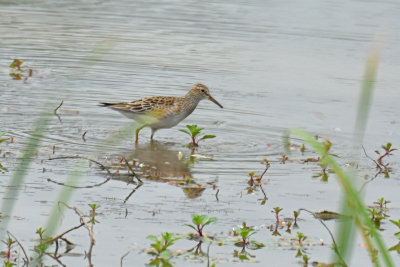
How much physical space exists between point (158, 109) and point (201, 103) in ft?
7.75

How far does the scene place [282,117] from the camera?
11.5 meters

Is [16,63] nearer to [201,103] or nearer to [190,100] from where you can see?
[201,103]

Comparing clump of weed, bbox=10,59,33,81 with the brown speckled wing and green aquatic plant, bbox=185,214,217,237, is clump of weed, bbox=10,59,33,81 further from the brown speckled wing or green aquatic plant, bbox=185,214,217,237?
green aquatic plant, bbox=185,214,217,237

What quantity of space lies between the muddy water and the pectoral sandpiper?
0.86 feet

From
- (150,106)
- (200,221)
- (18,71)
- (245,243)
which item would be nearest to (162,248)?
(200,221)

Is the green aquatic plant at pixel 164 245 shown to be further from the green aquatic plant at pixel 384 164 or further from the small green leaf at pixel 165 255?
the green aquatic plant at pixel 384 164

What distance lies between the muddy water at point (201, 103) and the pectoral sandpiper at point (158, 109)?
262mm

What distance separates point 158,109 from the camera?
1059 centimetres

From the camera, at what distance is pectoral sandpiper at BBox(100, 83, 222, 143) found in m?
10.5

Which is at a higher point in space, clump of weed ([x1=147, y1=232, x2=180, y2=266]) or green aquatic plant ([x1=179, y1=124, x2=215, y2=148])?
green aquatic plant ([x1=179, y1=124, x2=215, y2=148])

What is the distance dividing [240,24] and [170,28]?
155 centimetres

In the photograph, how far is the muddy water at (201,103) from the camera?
23.0ft

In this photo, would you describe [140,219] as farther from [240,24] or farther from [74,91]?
[240,24]

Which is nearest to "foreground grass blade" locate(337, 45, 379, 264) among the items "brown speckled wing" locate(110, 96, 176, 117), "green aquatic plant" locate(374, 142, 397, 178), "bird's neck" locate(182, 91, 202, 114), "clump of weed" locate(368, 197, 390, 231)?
"clump of weed" locate(368, 197, 390, 231)
